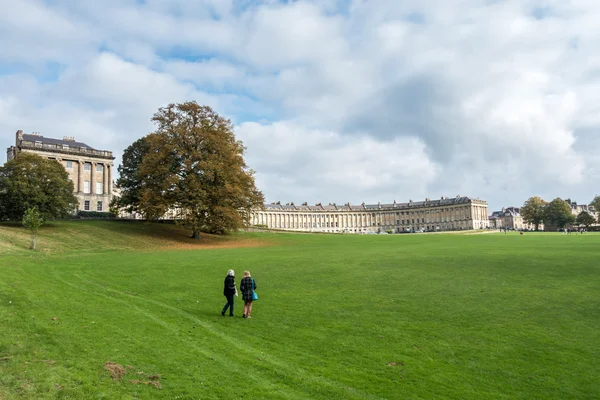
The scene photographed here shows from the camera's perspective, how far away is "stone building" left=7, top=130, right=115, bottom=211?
268ft

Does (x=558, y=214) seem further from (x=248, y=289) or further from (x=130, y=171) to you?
(x=248, y=289)

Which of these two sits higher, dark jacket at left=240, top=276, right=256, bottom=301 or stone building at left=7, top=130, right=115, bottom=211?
stone building at left=7, top=130, right=115, bottom=211

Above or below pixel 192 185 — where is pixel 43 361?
below

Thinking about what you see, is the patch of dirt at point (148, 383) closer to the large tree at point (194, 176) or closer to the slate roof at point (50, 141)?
the large tree at point (194, 176)

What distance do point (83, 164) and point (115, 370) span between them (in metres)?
84.6

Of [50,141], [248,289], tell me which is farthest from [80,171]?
[248,289]

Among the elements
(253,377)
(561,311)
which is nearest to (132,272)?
(253,377)

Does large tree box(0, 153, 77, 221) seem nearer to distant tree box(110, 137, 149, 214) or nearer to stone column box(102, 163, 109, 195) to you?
distant tree box(110, 137, 149, 214)

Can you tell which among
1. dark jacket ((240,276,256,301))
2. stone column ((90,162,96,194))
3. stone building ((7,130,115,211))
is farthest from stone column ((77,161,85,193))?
dark jacket ((240,276,256,301))

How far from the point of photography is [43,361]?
10547 mm

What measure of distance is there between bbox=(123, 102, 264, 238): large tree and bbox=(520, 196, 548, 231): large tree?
12942 cm

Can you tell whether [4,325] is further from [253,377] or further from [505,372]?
[505,372]

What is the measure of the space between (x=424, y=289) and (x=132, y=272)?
16409 millimetres

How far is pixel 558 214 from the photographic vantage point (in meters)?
146
